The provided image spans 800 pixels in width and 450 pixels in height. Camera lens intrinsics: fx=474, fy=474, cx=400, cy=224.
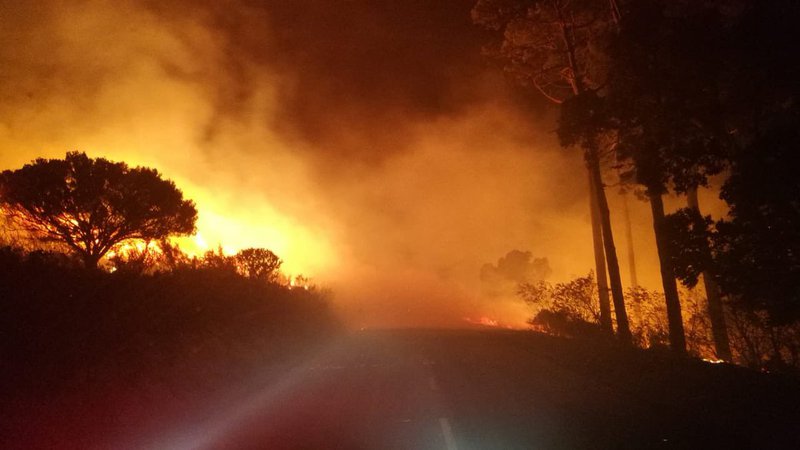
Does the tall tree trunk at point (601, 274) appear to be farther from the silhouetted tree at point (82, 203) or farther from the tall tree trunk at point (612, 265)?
the silhouetted tree at point (82, 203)

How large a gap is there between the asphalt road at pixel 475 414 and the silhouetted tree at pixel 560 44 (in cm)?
1028

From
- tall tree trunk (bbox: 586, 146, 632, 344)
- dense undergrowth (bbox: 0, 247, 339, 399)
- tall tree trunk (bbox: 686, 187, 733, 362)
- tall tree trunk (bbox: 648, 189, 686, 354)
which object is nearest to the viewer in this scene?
dense undergrowth (bbox: 0, 247, 339, 399)

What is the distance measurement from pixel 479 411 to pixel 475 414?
0.73ft

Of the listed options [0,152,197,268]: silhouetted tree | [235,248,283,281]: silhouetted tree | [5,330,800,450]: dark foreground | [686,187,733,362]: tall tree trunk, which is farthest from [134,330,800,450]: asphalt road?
[235,248,283,281]: silhouetted tree

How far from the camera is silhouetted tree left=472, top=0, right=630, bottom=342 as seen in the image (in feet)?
64.4

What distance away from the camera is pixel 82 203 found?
21.0 meters

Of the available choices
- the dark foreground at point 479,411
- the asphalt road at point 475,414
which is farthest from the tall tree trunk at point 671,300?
the asphalt road at point 475,414

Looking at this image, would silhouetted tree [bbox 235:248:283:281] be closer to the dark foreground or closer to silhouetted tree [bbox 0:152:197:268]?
→ silhouetted tree [bbox 0:152:197:268]

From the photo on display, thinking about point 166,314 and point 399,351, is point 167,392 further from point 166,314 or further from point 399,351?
point 399,351

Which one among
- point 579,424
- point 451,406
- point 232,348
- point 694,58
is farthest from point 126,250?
point 694,58

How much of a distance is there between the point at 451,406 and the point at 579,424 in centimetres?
205

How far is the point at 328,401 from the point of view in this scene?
28.8 feet

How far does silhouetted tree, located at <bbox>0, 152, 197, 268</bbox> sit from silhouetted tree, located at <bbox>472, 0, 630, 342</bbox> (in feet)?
59.5

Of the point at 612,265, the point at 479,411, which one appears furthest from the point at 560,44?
the point at 479,411
